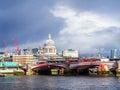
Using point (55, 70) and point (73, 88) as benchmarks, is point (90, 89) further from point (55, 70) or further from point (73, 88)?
point (55, 70)

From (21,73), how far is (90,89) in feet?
297

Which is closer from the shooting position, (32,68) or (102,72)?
(102,72)

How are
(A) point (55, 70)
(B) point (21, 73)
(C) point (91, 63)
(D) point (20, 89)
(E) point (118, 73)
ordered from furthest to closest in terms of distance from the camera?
(A) point (55, 70)
(B) point (21, 73)
(C) point (91, 63)
(E) point (118, 73)
(D) point (20, 89)

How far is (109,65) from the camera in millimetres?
156000

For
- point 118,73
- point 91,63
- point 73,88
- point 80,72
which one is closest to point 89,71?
point 80,72

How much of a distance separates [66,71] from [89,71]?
11288mm

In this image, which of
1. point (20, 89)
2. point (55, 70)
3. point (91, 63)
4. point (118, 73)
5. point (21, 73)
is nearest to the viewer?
point (20, 89)

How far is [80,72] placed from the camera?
174500 mm

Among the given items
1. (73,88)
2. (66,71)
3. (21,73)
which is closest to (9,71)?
(21,73)

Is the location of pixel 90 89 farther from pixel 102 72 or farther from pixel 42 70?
pixel 42 70

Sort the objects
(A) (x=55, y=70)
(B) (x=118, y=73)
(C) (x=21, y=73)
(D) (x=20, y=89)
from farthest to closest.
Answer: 1. (A) (x=55, y=70)
2. (C) (x=21, y=73)
3. (B) (x=118, y=73)
4. (D) (x=20, y=89)

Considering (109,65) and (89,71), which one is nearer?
(109,65)

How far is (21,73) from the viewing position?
171 m

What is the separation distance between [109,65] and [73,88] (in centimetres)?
7164
